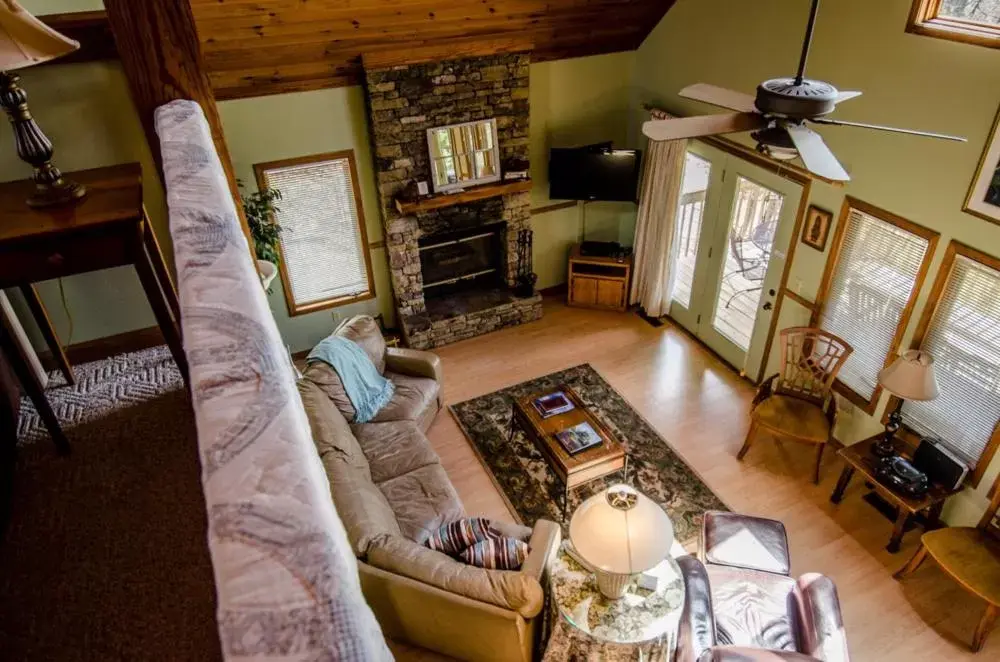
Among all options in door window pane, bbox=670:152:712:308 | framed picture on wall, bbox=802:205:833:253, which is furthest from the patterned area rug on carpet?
framed picture on wall, bbox=802:205:833:253

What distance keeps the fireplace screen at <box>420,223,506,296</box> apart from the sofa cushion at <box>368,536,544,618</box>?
365 cm

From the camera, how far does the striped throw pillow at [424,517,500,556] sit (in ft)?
12.2

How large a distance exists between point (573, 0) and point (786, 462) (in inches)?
168

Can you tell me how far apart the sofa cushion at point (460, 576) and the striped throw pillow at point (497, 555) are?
0.26 feet

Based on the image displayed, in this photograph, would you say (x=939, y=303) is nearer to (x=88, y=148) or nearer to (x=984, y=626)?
(x=984, y=626)

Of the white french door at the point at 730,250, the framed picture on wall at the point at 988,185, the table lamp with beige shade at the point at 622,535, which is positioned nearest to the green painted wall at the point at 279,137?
the white french door at the point at 730,250

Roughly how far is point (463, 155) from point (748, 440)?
3670 millimetres

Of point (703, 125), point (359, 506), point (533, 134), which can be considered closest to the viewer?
point (703, 125)

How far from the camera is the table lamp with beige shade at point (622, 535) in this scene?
118 inches

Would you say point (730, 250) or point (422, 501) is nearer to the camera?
point (422, 501)

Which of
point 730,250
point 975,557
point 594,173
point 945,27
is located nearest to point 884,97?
point 945,27

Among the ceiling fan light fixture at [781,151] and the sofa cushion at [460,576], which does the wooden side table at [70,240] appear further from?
the ceiling fan light fixture at [781,151]

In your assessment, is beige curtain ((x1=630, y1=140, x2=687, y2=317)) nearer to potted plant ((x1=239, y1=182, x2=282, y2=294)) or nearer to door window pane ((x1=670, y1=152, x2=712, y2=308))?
door window pane ((x1=670, y1=152, x2=712, y2=308))

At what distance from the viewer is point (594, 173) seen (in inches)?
256
